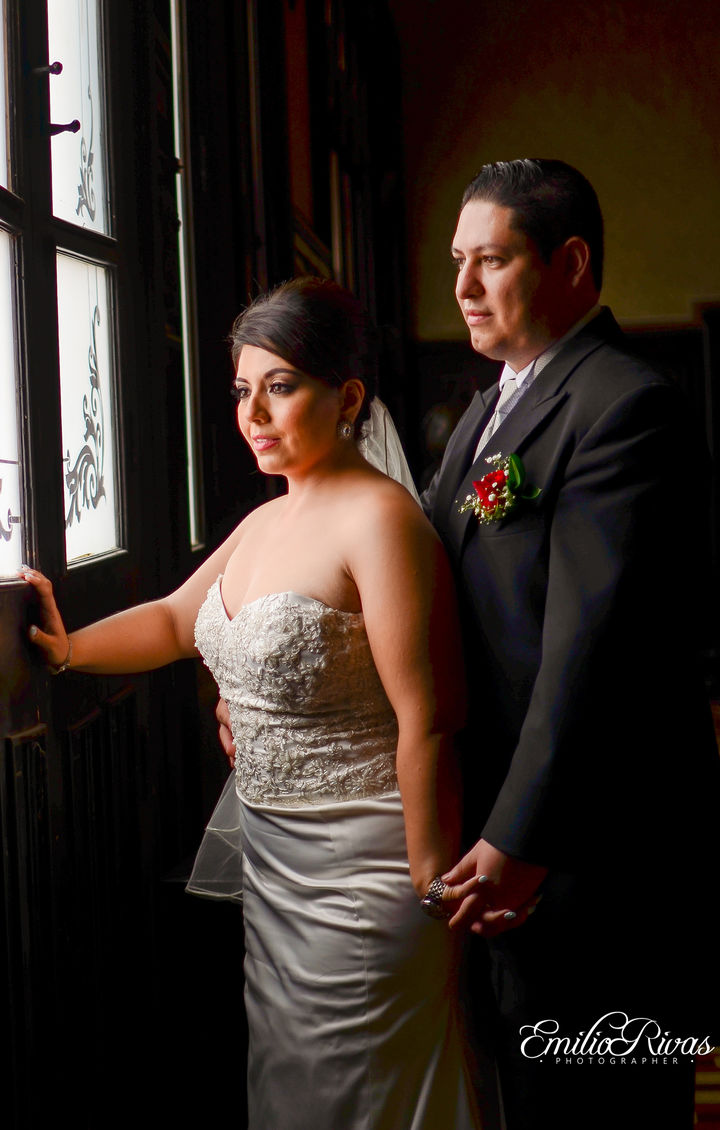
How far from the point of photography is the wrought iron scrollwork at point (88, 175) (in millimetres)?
2012

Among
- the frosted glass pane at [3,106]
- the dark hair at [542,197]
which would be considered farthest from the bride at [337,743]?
the frosted glass pane at [3,106]

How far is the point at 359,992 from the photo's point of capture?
5.39ft

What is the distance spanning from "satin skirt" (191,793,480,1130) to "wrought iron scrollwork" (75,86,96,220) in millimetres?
1229

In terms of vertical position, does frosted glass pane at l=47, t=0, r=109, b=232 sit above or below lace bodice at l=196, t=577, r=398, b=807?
above

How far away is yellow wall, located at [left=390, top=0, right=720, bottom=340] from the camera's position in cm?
729

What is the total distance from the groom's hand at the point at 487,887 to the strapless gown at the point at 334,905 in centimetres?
9

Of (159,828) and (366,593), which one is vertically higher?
(366,593)

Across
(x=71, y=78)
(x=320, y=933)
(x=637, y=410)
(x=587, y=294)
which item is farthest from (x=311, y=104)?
(x=320, y=933)

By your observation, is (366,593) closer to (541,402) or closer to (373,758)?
(373,758)

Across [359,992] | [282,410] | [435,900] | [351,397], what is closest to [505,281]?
[351,397]

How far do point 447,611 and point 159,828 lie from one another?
1.03m

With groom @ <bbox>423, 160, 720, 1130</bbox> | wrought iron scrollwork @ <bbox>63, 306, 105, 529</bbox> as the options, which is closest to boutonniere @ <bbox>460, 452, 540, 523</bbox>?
groom @ <bbox>423, 160, 720, 1130</bbox>

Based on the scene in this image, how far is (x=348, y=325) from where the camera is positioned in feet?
5.78

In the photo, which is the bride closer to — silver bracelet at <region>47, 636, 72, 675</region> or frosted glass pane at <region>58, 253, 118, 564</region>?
silver bracelet at <region>47, 636, 72, 675</region>
